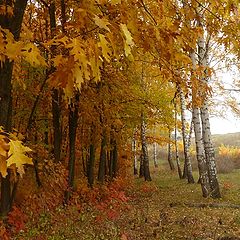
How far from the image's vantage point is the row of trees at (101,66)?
3.17 m

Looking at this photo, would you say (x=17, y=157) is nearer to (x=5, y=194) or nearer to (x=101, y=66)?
(x=101, y=66)

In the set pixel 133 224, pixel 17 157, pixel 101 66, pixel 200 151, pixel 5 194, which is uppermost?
pixel 101 66

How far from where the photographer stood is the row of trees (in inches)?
125

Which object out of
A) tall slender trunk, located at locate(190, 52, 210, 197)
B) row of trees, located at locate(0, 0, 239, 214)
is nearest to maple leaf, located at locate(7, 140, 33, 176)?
row of trees, located at locate(0, 0, 239, 214)

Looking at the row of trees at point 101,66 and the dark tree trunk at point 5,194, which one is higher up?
the row of trees at point 101,66

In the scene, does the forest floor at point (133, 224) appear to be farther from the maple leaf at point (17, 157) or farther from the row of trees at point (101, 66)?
the maple leaf at point (17, 157)

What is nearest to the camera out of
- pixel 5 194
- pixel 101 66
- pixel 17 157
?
pixel 17 157

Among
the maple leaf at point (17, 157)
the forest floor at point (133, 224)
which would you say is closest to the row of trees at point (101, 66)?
the maple leaf at point (17, 157)

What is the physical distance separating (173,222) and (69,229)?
2.42m

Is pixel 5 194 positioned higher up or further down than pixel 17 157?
further down

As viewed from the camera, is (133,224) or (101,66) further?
(133,224)

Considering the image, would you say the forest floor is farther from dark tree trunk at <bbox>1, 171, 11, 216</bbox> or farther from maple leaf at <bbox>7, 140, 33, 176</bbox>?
maple leaf at <bbox>7, 140, 33, 176</bbox>

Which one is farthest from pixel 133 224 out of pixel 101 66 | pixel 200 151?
pixel 200 151

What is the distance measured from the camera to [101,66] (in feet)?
10.9
